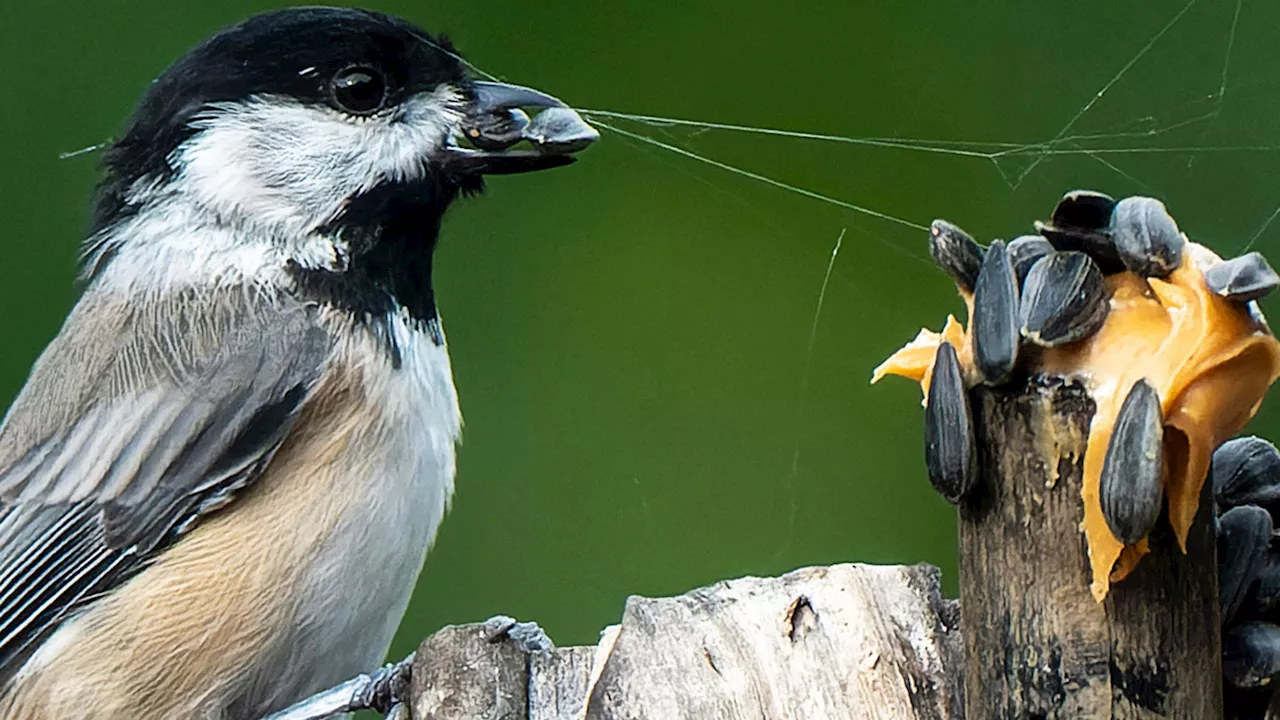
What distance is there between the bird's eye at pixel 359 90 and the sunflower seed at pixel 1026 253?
2.01 ft

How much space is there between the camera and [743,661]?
2.33ft

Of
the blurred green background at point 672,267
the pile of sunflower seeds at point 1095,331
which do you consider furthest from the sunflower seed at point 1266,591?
the blurred green background at point 672,267

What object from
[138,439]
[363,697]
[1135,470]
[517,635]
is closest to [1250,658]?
[1135,470]

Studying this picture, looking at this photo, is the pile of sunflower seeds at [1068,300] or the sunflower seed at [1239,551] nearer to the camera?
the pile of sunflower seeds at [1068,300]

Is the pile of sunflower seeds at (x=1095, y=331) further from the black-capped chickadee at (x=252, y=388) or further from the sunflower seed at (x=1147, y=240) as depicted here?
the black-capped chickadee at (x=252, y=388)

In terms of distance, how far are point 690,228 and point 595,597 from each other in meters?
0.39

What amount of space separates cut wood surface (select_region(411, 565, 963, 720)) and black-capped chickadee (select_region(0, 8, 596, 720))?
0.85 feet

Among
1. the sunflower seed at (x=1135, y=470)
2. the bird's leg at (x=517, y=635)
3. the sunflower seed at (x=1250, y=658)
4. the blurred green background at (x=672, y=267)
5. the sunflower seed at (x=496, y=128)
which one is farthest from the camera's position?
the blurred green background at (x=672, y=267)

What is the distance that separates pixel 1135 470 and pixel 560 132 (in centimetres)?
61

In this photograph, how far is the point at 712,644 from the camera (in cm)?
72

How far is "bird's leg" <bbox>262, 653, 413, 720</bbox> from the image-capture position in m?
0.82

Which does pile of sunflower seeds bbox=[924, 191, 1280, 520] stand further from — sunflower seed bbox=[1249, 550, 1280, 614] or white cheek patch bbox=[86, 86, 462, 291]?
white cheek patch bbox=[86, 86, 462, 291]

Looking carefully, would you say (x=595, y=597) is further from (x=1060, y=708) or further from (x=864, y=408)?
(x=1060, y=708)

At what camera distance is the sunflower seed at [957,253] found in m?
0.59
